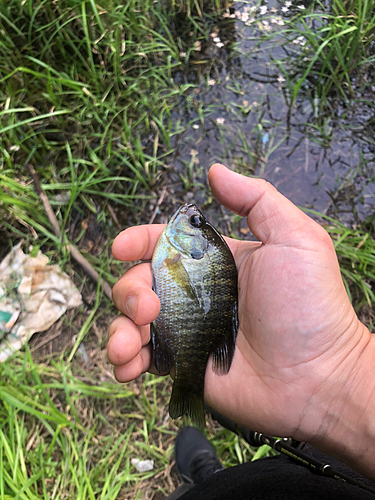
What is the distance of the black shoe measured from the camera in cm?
277

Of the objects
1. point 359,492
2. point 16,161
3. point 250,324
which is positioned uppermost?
point 16,161

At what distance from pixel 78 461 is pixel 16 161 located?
2790 millimetres

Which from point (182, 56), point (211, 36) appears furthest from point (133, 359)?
point (211, 36)

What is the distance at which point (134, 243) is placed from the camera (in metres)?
2.05

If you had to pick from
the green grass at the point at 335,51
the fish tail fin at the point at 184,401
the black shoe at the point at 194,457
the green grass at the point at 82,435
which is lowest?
the black shoe at the point at 194,457

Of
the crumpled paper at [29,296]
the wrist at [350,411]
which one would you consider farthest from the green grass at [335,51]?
the crumpled paper at [29,296]

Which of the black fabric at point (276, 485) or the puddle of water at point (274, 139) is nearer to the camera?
the black fabric at point (276, 485)

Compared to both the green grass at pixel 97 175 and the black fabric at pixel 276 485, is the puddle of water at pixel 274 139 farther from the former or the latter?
the black fabric at pixel 276 485

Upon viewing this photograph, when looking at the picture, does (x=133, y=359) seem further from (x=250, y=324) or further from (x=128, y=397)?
(x=128, y=397)

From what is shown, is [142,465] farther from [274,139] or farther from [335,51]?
[335,51]

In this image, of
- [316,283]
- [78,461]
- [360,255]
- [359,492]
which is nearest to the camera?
[359,492]

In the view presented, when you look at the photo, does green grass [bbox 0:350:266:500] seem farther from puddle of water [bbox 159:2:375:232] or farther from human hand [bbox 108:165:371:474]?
puddle of water [bbox 159:2:375:232]

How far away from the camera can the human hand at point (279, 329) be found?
179 cm

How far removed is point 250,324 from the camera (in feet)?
6.51
